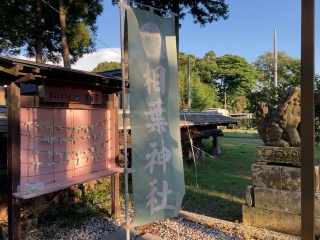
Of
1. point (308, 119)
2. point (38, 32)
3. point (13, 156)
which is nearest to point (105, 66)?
point (38, 32)

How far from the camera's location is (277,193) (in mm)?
4520

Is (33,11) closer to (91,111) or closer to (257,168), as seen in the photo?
(91,111)

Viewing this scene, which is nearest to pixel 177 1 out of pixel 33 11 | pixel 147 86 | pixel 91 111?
pixel 33 11

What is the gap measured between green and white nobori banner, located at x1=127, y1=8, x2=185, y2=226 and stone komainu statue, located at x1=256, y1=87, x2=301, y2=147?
1747 millimetres

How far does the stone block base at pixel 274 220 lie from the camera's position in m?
4.34

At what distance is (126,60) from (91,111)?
6.55 ft

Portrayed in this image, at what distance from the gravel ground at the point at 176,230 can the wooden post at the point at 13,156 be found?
726 mm

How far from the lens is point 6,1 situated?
1324 centimetres

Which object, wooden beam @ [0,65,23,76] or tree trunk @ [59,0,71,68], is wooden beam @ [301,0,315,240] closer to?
wooden beam @ [0,65,23,76]

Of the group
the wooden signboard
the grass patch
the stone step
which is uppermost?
the wooden signboard

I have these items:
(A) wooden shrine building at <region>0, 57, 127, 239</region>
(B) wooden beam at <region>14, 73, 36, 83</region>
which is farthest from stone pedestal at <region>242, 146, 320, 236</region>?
(B) wooden beam at <region>14, 73, 36, 83</region>

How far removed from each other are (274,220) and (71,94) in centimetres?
395

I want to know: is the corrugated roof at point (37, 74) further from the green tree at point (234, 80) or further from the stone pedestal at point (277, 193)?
the green tree at point (234, 80)

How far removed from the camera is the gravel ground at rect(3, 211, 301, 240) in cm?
434
